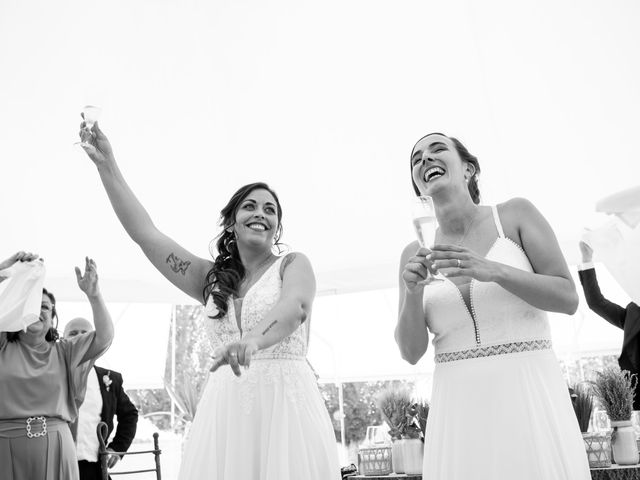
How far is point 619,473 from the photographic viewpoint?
3.46m

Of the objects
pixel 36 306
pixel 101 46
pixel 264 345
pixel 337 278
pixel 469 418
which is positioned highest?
pixel 101 46

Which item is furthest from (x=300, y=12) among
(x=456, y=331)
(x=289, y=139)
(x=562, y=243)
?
(x=456, y=331)

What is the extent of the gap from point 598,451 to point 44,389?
10.9 ft

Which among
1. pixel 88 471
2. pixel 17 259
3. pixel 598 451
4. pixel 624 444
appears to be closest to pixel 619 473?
pixel 598 451

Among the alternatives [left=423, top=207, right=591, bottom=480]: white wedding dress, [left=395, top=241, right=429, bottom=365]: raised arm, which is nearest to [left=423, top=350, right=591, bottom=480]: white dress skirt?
[left=423, top=207, right=591, bottom=480]: white wedding dress

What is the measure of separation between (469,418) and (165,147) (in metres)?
6.29

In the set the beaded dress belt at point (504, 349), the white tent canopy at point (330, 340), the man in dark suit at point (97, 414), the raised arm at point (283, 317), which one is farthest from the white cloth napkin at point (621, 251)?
the white tent canopy at point (330, 340)

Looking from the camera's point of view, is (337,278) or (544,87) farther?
(337,278)

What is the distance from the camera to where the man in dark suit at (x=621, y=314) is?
15.3 feet

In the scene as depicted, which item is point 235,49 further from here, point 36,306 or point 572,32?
point 36,306

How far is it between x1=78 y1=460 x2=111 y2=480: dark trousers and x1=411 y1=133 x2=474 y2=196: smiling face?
15.3 feet

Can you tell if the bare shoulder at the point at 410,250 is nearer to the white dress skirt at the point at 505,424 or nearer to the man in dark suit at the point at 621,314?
the white dress skirt at the point at 505,424

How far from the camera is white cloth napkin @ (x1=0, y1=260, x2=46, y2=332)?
418 cm

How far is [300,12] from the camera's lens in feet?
22.8
